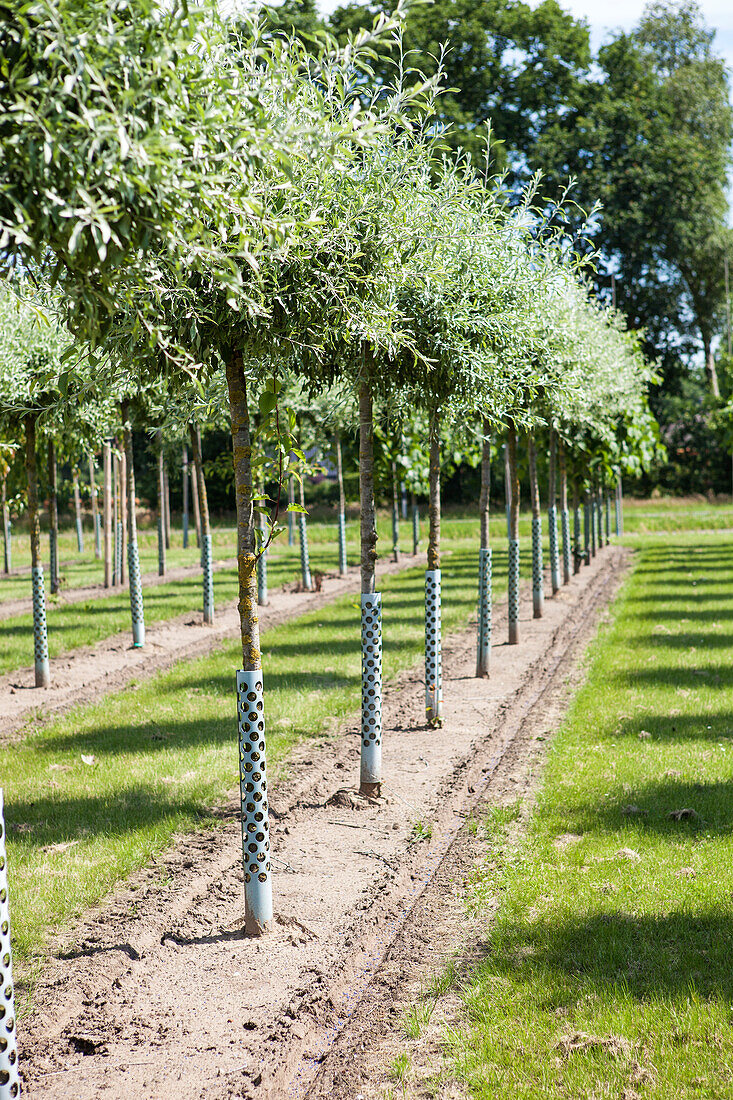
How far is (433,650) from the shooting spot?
9.06 m

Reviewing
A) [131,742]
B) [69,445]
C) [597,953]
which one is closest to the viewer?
[597,953]

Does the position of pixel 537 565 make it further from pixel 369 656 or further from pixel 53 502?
pixel 53 502

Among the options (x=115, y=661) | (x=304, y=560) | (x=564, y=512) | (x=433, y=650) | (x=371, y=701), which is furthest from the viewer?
(x=304, y=560)

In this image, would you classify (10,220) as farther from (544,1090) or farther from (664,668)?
(664,668)

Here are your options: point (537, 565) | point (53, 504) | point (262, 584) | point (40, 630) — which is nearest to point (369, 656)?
point (40, 630)

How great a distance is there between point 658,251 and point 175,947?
40.7 m

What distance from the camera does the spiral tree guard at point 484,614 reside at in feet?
35.6

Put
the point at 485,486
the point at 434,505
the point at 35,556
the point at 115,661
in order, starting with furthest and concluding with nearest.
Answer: the point at 115,661, the point at 485,486, the point at 35,556, the point at 434,505

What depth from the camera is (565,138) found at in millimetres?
36344

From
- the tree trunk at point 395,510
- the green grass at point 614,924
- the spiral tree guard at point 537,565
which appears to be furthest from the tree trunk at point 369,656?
the tree trunk at point 395,510

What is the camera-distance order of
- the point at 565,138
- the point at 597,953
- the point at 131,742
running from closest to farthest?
1. the point at 597,953
2. the point at 131,742
3. the point at 565,138

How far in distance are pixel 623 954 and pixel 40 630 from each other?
812 centimetres

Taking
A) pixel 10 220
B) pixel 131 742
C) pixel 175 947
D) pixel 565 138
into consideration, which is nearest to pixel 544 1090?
pixel 175 947

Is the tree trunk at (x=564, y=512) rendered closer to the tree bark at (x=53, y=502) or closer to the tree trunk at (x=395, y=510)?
the tree trunk at (x=395, y=510)
